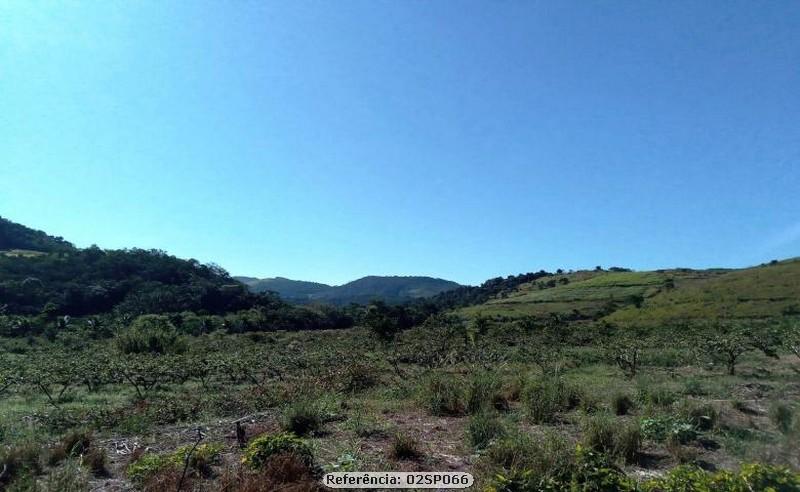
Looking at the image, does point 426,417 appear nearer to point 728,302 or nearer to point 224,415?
point 224,415

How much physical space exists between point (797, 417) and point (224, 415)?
29.1ft

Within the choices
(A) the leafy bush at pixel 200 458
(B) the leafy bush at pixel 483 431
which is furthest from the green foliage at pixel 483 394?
(A) the leafy bush at pixel 200 458

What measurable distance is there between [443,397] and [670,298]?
70.3 metres

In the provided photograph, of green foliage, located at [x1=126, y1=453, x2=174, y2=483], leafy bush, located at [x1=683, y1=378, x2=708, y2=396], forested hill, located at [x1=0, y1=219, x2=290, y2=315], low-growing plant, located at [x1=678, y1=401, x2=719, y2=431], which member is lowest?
green foliage, located at [x1=126, y1=453, x2=174, y2=483]

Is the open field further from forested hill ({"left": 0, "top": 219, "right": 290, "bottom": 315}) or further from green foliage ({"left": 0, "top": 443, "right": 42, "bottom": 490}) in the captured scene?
forested hill ({"left": 0, "top": 219, "right": 290, "bottom": 315})

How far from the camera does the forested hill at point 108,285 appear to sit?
7269cm

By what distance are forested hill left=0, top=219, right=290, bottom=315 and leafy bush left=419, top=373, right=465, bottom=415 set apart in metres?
71.9

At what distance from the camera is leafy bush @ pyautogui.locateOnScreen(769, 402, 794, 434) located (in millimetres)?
6223

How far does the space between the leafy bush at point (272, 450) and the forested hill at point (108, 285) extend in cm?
7363

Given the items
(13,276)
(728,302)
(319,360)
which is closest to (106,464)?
(319,360)

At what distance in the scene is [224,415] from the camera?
902 cm

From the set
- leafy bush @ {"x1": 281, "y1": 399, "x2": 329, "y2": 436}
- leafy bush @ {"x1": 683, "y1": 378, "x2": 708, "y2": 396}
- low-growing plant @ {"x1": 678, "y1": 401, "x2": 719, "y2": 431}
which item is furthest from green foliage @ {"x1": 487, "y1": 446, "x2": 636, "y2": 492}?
leafy bush @ {"x1": 683, "y1": 378, "x2": 708, "y2": 396}

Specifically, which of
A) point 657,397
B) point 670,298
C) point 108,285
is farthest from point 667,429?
point 108,285

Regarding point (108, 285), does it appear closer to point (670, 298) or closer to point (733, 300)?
point (670, 298)
